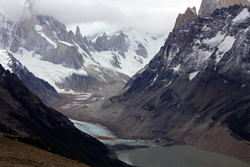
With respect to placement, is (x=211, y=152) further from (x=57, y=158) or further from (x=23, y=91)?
(x=57, y=158)

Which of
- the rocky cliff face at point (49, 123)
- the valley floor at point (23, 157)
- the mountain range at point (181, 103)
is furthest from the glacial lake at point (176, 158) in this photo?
the valley floor at point (23, 157)

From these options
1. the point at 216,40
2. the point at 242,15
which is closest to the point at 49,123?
the point at 216,40

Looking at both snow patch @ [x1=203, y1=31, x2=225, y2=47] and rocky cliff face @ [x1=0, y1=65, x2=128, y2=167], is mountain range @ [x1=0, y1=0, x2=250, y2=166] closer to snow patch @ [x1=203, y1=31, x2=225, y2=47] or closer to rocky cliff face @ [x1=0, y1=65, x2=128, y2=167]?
rocky cliff face @ [x1=0, y1=65, x2=128, y2=167]

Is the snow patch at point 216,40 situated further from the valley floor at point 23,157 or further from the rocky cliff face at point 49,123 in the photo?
the valley floor at point 23,157

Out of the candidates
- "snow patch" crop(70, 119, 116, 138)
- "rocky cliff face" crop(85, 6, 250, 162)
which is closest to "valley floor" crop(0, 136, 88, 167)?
"rocky cliff face" crop(85, 6, 250, 162)

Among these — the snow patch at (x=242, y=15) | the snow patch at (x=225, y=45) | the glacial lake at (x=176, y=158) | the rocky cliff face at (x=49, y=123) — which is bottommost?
the glacial lake at (x=176, y=158)

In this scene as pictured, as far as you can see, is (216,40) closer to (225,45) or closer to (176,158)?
(225,45)
